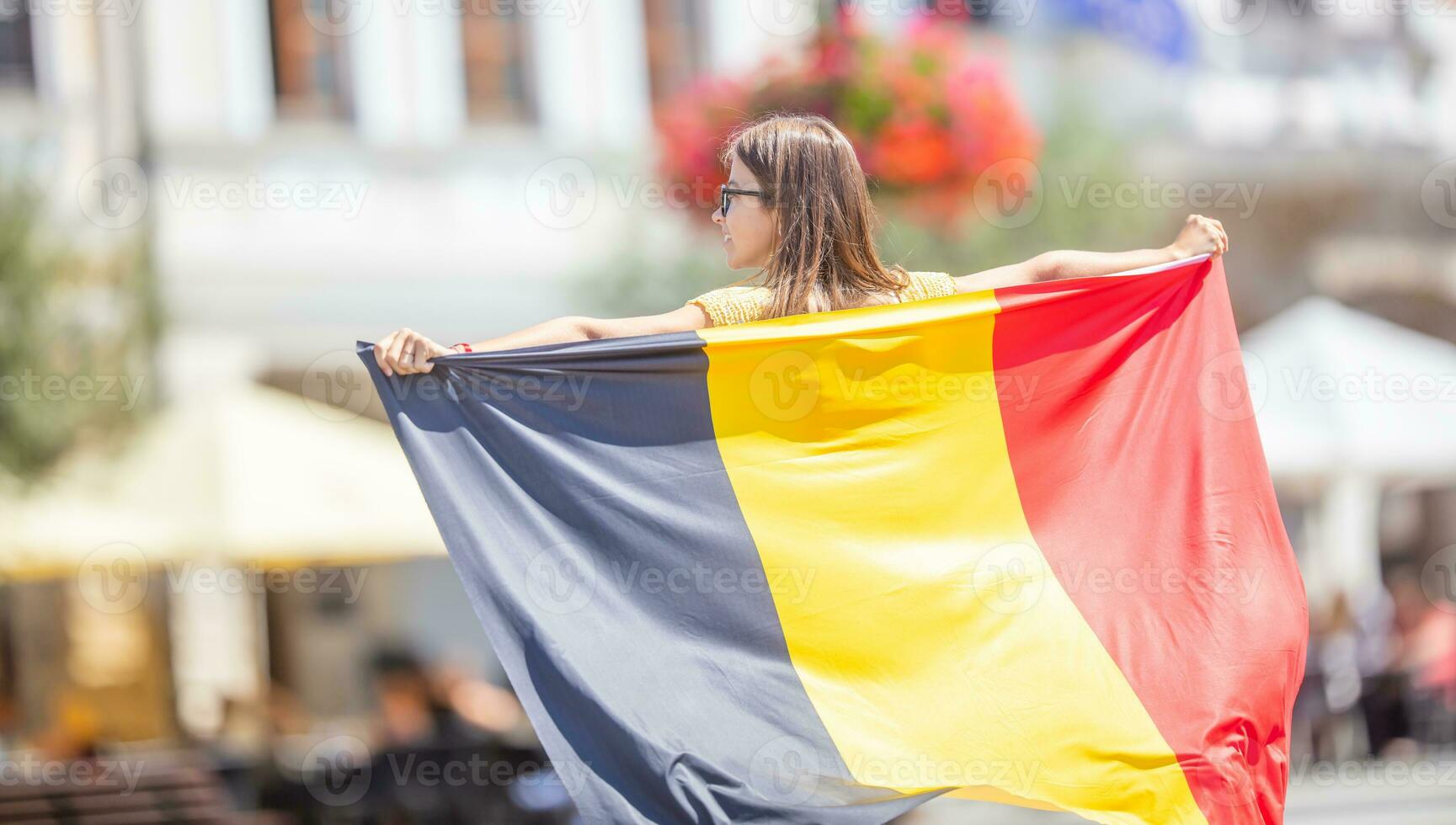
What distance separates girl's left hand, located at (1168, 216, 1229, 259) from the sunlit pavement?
415cm

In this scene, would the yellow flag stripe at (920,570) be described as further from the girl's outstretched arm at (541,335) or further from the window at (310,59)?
the window at (310,59)

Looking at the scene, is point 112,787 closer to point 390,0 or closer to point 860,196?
point 860,196

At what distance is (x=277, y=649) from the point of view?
1230cm

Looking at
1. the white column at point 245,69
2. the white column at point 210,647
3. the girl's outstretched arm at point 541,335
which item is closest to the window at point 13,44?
the white column at point 245,69

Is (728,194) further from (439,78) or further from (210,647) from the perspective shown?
(439,78)

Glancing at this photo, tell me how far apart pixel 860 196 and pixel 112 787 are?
5.18m

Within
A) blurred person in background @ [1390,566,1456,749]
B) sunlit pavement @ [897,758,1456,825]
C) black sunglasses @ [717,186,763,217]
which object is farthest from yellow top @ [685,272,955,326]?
blurred person in background @ [1390,566,1456,749]

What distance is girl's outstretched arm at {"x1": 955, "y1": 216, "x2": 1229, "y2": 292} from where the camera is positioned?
354 centimetres

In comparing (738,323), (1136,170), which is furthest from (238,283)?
(738,323)

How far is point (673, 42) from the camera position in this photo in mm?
13078

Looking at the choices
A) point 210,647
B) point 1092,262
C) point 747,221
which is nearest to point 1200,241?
point 1092,262

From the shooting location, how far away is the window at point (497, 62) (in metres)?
12.8

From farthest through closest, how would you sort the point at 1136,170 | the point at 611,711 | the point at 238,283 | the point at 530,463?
the point at 1136,170, the point at 238,283, the point at 530,463, the point at 611,711

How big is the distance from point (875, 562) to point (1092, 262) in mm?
904
